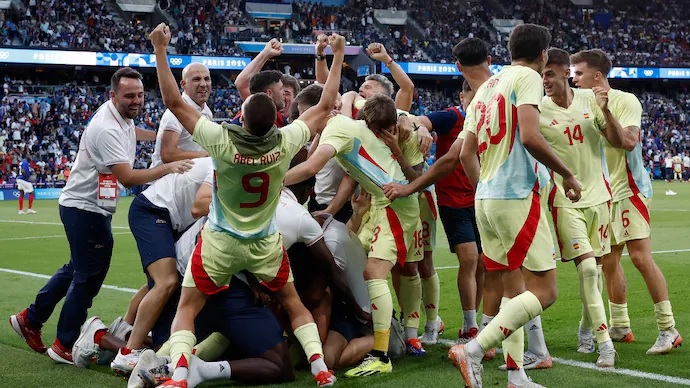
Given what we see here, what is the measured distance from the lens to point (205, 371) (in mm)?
5684

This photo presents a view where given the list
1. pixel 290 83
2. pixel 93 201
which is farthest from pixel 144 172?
pixel 290 83

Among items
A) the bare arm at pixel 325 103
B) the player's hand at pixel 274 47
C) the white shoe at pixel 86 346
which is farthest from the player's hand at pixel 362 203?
the white shoe at pixel 86 346

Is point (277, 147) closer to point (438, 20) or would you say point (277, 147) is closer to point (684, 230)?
point (684, 230)

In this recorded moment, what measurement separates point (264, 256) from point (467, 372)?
5.01ft

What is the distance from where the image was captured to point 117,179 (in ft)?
22.6

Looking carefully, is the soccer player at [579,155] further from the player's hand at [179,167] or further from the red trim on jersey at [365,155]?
the player's hand at [179,167]

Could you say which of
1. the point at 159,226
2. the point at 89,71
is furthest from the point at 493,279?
the point at 89,71

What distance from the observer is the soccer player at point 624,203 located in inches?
282

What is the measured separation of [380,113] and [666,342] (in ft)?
9.21

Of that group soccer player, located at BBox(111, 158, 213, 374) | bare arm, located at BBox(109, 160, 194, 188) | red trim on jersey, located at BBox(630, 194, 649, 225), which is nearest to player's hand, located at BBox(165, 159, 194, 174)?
bare arm, located at BBox(109, 160, 194, 188)

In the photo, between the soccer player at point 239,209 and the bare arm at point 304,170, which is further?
the bare arm at point 304,170

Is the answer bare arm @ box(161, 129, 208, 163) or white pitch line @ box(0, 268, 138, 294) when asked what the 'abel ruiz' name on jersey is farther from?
white pitch line @ box(0, 268, 138, 294)

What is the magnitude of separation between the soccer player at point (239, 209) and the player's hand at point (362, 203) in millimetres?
1199

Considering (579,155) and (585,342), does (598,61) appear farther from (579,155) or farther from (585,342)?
(585,342)
